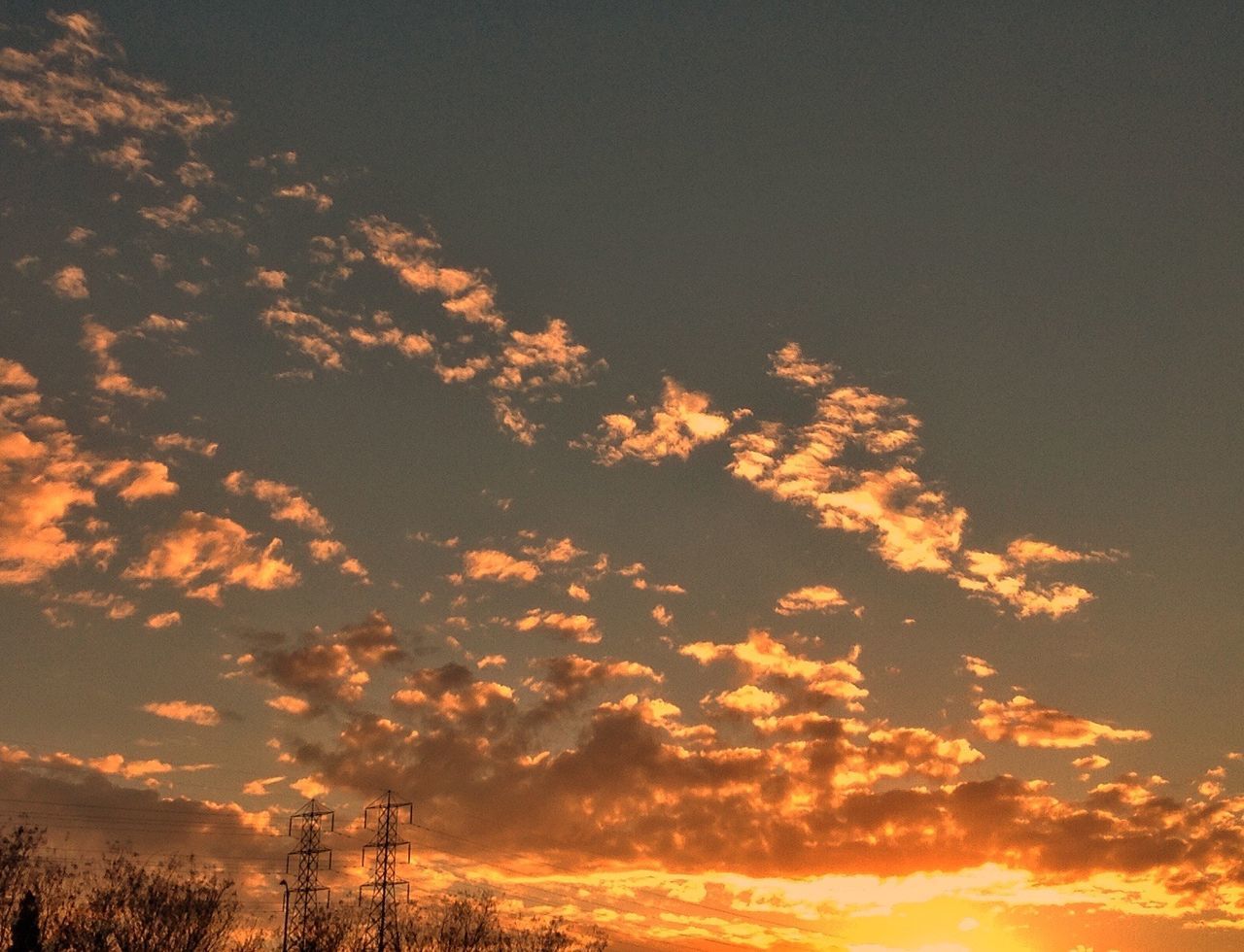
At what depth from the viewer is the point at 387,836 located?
4914 inches

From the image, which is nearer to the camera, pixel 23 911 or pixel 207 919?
pixel 23 911

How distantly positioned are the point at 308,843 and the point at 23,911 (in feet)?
104

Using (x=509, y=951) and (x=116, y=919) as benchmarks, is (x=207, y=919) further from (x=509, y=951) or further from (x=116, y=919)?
(x=509, y=951)

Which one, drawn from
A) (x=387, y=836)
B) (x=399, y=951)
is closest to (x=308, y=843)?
(x=387, y=836)

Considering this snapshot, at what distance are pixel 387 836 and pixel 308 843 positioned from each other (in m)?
9.49

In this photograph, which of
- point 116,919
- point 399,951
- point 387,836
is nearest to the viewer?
point 116,919

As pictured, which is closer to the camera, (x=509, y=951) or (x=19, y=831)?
(x=19, y=831)

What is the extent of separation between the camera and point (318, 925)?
5463 inches

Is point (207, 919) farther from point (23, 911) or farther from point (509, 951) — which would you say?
point (509, 951)

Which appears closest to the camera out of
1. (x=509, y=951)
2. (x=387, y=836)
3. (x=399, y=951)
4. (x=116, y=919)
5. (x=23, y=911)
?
(x=23, y=911)

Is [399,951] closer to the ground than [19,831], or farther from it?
closer to the ground

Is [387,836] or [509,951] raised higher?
[387,836]

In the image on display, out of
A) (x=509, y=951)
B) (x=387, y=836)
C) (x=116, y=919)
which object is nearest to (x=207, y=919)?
(x=116, y=919)

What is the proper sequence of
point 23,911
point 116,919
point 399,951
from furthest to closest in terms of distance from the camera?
point 399,951 → point 116,919 → point 23,911
